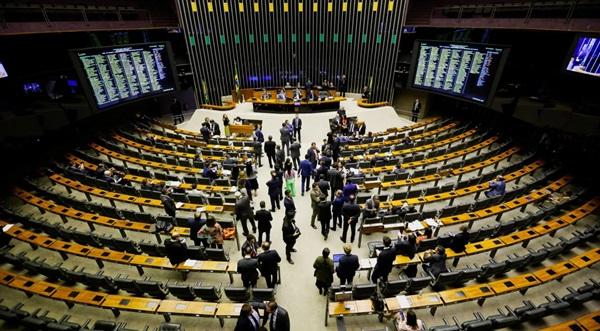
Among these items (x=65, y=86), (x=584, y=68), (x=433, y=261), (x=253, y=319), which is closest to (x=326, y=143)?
(x=433, y=261)

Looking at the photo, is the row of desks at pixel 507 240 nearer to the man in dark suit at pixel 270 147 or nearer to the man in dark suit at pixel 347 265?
the man in dark suit at pixel 347 265

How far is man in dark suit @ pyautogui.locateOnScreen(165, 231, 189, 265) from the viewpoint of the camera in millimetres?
5324

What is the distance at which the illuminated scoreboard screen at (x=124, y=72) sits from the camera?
10.0 metres

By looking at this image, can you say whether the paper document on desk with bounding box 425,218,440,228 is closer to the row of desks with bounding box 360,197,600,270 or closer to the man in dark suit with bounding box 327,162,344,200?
the row of desks with bounding box 360,197,600,270

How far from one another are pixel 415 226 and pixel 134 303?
5.78m

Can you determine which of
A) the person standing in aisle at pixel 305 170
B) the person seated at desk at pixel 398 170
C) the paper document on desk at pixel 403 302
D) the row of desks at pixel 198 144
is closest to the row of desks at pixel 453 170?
the person seated at desk at pixel 398 170

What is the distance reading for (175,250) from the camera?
5.38 meters

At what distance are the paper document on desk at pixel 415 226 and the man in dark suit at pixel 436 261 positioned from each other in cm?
90

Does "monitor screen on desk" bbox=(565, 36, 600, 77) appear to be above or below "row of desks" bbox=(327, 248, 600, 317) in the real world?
above

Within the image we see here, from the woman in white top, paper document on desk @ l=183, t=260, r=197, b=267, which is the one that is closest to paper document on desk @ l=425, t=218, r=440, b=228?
the woman in white top

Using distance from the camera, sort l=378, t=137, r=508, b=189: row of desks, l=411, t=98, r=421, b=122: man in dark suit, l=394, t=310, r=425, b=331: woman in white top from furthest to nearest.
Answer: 1. l=411, t=98, r=421, b=122: man in dark suit
2. l=378, t=137, r=508, b=189: row of desks
3. l=394, t=310, r=425, b=331: woman in white top

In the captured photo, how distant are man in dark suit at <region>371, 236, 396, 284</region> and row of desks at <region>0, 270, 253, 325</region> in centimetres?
220

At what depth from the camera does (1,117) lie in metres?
8.90

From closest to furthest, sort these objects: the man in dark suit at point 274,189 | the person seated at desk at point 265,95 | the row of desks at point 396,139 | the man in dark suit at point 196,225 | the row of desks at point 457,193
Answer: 1. the man in dark suit at point 196,225
2. the man in dark suit at point 274,189
3. the row of desks at point 457,193
4. the row of desks at point 396,139
5. the person seated at desk at point 265,95
